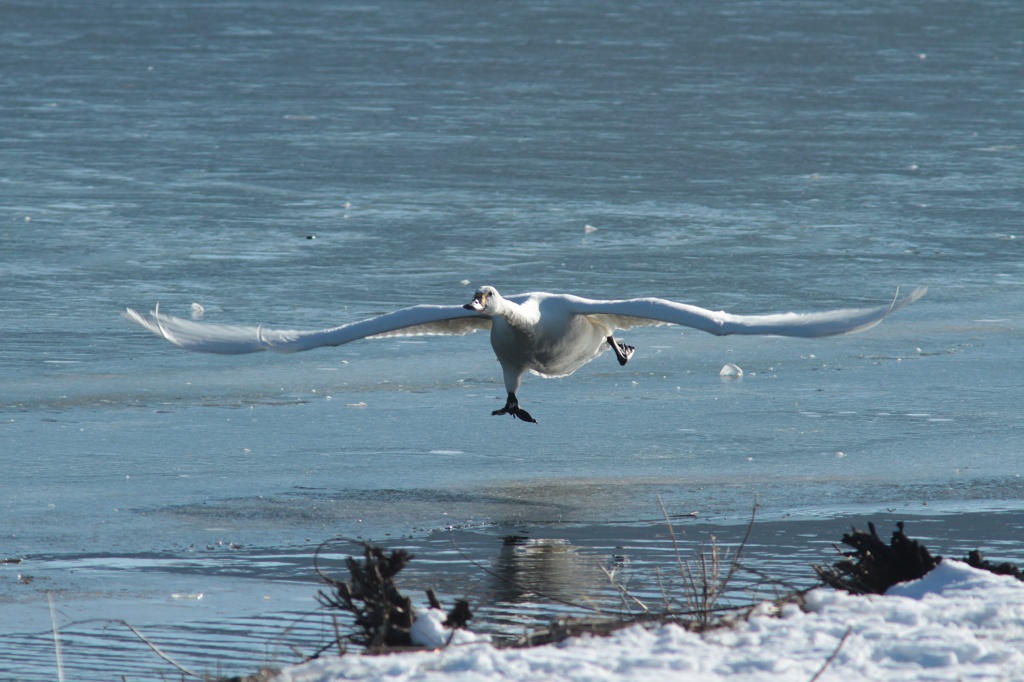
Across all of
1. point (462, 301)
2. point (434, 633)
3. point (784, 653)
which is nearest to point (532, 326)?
point (462, 301)

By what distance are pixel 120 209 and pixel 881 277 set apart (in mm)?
5918

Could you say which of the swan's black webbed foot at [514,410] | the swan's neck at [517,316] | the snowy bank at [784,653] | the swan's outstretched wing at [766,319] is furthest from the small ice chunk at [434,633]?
the swan's black webbed foot at [514,410]

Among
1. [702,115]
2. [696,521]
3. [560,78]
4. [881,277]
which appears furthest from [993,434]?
[560,78]

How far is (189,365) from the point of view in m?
9.77

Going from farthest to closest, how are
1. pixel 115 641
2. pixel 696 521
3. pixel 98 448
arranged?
pixel 98 448
pixel 696 521
pixel 115 641

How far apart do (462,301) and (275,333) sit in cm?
268

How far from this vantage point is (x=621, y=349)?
9.44 m

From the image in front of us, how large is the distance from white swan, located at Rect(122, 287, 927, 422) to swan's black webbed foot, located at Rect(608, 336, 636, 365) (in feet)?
0.32

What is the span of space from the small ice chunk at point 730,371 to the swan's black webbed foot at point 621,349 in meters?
0.51

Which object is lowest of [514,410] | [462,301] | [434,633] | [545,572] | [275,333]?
[434,633]

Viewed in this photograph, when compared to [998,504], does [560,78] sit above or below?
above

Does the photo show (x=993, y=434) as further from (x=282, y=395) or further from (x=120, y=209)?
(x=120, y=209)

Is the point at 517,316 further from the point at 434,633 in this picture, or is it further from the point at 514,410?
the point at 434,633

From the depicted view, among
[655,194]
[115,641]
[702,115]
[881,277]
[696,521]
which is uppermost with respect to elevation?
[702,115]
